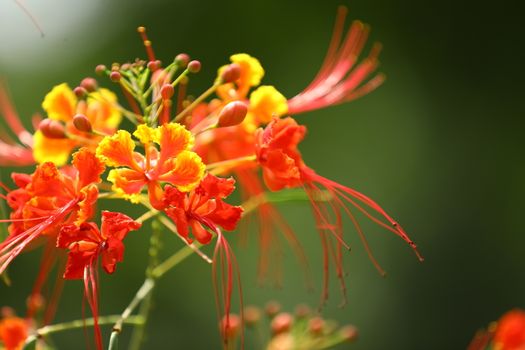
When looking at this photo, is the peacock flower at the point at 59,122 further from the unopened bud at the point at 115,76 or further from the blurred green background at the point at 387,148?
the blurred green background at the point at 387,148

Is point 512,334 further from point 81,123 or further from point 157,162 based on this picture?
point 81,123

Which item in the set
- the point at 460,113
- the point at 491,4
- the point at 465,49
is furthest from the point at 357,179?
the point at 491,4

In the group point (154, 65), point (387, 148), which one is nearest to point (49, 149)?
point (154, 65)

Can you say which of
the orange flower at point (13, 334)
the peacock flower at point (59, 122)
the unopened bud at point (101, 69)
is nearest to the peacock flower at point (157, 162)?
the unopened bud at point (101, 69)

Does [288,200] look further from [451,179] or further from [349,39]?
[451,179]

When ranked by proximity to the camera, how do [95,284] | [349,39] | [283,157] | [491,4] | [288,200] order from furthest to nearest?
[491,4], [349,39], [288,200], [283,157], [95,284]

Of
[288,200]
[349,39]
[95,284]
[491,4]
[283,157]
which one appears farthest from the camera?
[491,4]
